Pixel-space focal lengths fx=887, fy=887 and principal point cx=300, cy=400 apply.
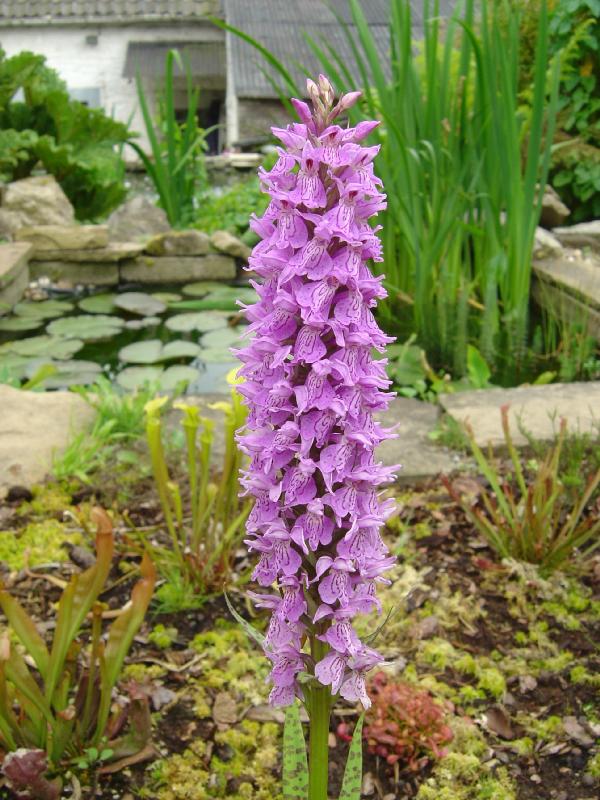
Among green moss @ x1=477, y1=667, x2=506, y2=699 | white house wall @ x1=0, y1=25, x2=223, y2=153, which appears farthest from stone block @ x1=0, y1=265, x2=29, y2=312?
white house wall @ x1=0, y1=25, x2=223, y2=153

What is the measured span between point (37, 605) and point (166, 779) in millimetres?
776

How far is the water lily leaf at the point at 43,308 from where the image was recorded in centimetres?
627

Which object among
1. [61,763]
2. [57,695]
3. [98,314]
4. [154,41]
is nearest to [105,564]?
[57,695]

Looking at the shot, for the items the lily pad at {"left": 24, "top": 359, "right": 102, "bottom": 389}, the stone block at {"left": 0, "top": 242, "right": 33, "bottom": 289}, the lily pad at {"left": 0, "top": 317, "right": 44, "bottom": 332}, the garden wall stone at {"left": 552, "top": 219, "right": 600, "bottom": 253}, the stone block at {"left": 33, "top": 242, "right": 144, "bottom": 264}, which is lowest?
the lily pad at {"left": 24, "top": 359, "right": 102, "bottom": 389}

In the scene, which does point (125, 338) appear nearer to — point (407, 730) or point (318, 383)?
point (407, 730)

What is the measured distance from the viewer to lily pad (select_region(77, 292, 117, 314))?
6.40 meters

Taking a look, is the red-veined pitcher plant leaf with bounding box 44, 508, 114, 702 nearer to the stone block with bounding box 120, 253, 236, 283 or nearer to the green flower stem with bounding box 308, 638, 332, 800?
the green flower stem with bounding box 308, 638, 332, 800

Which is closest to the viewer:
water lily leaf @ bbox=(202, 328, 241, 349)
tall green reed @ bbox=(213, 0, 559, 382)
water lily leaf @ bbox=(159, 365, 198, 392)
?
tall green reed @ bbox=(213, 0, 559, 382)

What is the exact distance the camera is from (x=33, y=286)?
709cm

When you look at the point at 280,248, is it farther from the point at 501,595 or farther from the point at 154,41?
the point at 154,41

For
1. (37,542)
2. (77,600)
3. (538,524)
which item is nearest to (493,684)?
(538,524)

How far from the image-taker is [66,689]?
1906 mm

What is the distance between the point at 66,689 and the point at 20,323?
14.8 feet

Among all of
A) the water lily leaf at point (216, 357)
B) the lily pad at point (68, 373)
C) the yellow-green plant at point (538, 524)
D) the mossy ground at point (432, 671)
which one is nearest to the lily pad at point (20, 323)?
the lily pad at point (68, 373)
